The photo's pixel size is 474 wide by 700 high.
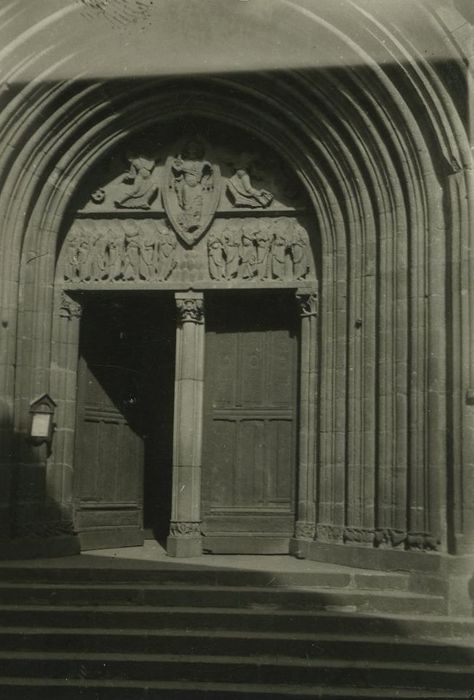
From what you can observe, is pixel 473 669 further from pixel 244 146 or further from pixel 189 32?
pixel 189 32

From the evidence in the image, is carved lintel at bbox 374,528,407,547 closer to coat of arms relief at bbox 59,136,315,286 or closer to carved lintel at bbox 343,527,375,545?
carved lintel at bbox 343,527,375,545

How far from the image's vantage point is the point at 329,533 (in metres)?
9.12

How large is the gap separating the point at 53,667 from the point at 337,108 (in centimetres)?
606

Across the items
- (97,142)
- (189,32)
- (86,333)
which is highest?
(189,32)

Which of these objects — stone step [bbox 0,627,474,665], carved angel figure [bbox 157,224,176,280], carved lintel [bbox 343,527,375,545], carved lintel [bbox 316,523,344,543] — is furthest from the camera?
carved angel figure [bbox 157,224,176,280]

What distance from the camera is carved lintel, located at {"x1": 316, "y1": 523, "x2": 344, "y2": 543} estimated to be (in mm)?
9023

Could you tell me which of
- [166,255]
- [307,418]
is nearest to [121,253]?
[166,255]

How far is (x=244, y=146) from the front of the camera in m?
10.2

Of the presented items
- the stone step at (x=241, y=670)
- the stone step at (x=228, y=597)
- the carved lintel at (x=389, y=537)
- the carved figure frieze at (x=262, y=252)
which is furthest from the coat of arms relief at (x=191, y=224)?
the stone step at (x=241, y=670)

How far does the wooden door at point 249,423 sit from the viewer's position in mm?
9953

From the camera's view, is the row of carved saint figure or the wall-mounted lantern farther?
the row of carved saint figure

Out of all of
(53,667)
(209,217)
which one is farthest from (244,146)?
(53,667)

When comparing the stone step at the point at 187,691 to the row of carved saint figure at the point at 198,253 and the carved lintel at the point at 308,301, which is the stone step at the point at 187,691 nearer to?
the carved lintel at the point at 308,301

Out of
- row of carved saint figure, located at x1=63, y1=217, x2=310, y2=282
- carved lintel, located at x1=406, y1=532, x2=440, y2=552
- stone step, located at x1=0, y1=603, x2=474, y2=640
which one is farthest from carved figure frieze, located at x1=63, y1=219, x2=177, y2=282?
carved lintel, located at x1=406, y1=532, x2=440, y2=552
